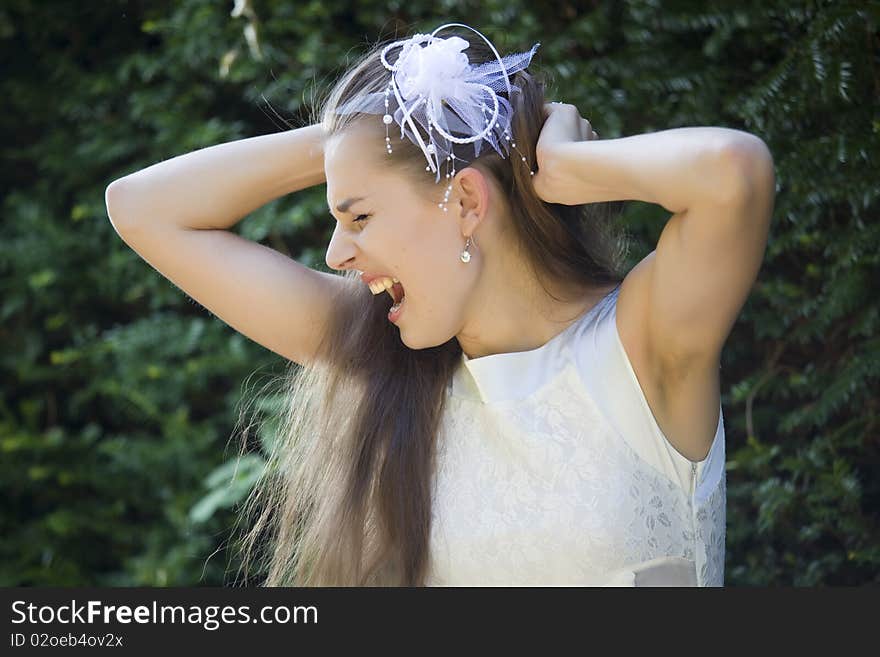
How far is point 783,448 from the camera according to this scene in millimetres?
2666

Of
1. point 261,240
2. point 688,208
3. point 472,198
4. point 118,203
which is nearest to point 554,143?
point 472,198

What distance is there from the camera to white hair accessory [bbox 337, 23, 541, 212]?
72.0 inches

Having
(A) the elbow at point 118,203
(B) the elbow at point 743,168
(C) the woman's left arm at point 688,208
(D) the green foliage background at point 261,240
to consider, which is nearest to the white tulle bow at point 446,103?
(C) the woman's left arm at point 688,208

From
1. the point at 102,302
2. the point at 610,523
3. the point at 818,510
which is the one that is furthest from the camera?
the point at 102,302

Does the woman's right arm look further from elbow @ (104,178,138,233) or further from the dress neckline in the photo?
the dress neckline

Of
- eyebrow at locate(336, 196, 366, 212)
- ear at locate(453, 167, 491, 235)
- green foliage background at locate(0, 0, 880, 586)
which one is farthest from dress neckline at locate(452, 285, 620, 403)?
green foliage background at locate(0, 0, 880, 586)

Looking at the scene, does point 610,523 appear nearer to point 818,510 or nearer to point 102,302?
point 818,510

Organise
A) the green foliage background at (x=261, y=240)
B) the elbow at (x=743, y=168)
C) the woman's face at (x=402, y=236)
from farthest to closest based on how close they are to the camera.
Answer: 1. the green foliage background at (x=261, y=240)
2. the woman's face at (x=402, y=236)
3. the elbow at (x=743, y=168)

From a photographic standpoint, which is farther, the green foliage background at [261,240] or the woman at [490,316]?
the green foliage background at [261,240]

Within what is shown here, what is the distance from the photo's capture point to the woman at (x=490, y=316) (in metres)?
1.69

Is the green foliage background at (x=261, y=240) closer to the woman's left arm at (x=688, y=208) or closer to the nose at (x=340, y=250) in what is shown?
the nose at (x=340, y=250)

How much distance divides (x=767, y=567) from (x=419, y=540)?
1.16 m

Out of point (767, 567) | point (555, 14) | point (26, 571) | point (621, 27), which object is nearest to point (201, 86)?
point (555, 14)

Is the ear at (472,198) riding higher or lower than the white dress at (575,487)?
higher
